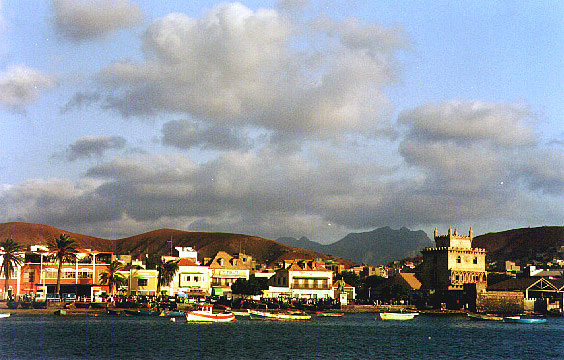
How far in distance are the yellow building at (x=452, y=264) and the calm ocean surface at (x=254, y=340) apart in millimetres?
65209

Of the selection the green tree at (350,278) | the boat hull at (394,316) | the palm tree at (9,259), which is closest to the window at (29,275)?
the palm tree at (9,259)

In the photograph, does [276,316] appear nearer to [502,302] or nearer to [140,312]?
[140,312]

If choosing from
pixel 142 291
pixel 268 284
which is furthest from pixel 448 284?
pixel 142 291

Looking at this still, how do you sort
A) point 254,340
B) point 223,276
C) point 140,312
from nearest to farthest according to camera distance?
point 254,340, point 140,312, point 223,276

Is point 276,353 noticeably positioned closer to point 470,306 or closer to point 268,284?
point 268,284

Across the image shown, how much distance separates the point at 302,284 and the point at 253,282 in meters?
10.8

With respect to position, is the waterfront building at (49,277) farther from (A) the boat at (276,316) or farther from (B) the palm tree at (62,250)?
(A) the boat at (276,316)

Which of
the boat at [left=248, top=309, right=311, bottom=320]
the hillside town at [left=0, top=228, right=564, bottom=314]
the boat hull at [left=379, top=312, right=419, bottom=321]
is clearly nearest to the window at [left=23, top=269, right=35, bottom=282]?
the hillside town at [left=0, top=228, right=564, bottom=314]

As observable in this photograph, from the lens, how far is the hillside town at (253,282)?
117938 mm

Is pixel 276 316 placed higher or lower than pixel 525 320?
higher

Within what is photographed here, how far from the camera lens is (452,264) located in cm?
17238

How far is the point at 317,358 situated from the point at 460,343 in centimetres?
2674

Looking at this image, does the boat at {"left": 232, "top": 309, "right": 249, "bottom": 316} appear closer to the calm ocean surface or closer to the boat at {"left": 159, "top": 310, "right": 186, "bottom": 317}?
the boat at {"left": 159, "top": 310, "right": 186, "bottom": 317}

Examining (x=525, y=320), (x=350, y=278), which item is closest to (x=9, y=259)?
(x=350, y=278)
